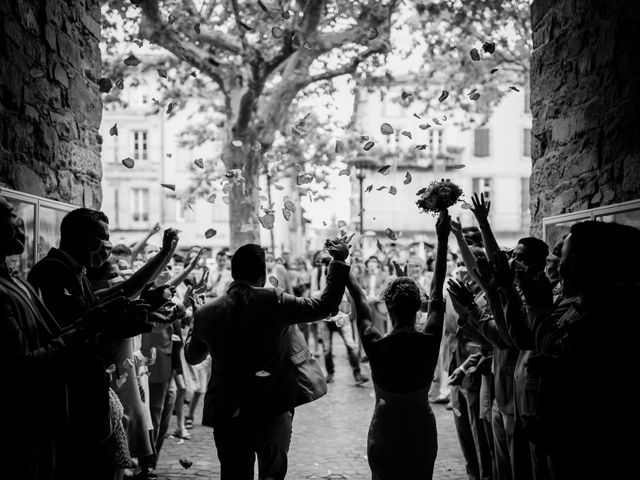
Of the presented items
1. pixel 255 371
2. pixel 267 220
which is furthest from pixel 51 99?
pixel 255 371

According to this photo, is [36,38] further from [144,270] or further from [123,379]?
[123,379]

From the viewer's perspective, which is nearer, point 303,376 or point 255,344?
point 255,344

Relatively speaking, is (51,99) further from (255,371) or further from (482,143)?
(482,143)

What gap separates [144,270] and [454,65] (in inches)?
555

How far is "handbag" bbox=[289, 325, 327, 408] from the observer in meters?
4.09

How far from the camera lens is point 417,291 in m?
4.08

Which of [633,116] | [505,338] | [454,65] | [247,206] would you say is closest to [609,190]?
[633,116]

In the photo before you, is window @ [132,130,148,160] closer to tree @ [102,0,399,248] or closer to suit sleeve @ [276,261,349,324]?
tree @ [102,0,399,248]

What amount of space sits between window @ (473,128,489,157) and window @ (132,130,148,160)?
64.8ft

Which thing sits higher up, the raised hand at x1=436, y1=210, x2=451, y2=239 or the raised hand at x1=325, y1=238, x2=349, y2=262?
the raised hand at x1=436, y1=210, x2=451, y2=239

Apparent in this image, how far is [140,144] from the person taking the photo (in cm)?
3934

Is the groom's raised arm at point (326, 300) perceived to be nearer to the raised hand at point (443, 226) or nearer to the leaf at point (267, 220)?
the raised hand at point (443, 226)

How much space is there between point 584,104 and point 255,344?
3451 mm

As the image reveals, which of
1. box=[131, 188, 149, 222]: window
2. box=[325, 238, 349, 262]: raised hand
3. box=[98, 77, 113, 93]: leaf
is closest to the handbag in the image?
box=[325, 238, 349, 262]: raised hand
